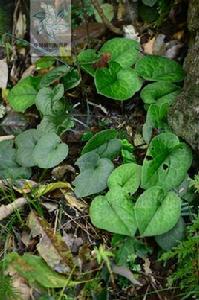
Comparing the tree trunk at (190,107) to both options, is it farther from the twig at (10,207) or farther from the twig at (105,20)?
the twig at (10,207)

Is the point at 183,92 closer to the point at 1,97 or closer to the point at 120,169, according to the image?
the point at 120,169

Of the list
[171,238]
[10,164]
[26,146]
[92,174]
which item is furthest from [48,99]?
[171,238]

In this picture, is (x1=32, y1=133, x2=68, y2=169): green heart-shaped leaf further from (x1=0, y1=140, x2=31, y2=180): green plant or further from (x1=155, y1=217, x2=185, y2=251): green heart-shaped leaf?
(x1=155, y1=217, x2=185, y2=251): green heart-shaped leaf

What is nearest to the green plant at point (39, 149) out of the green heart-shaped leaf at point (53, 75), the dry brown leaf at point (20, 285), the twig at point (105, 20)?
the green heart-shaped leaf at point (53, 75)

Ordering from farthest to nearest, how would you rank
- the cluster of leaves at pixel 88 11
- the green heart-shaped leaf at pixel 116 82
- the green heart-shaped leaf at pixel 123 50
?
the cluster of leaves at pixel 88 11 → the green heart-shaped leaf at pixel 123 50 → the green heart-shaped leaf at pixel 116 82

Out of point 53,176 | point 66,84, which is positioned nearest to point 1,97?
point 66,84
